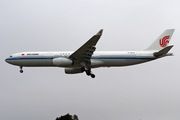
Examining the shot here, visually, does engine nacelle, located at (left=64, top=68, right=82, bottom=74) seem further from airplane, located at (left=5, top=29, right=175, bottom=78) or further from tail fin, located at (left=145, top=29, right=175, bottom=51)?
tail fin, located at (left=145, top=29, right=175, bottom=51)

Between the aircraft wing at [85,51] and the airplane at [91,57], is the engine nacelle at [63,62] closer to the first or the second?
the airplane at [91,57]

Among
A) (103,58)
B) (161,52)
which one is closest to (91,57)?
(103,58)

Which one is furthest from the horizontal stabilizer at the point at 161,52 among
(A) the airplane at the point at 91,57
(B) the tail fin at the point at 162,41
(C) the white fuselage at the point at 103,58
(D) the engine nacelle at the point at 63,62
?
(D) the engine nacelle at the point at 63,62

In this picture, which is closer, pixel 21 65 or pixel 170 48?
pixel 170 48

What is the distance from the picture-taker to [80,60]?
138ft

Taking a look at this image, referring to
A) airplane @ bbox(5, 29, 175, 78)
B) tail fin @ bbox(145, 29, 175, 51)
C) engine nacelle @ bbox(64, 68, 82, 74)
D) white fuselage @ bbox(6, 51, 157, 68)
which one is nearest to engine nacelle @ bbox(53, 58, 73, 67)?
airplane @ bbox(5, 29, 175, 78)

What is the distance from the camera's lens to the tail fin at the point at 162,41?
1736 inches

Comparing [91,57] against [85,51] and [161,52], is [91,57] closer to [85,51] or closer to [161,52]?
[85,51]

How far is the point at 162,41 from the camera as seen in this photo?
146 feet

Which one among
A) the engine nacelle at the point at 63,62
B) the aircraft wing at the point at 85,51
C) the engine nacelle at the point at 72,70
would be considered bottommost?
the engine nacelle at the point at 72,70

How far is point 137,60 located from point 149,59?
1.75m

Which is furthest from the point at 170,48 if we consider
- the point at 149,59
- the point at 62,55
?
the point at 62,55

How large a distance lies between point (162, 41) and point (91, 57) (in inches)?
438

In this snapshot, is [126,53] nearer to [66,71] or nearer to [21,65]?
[66,71]
